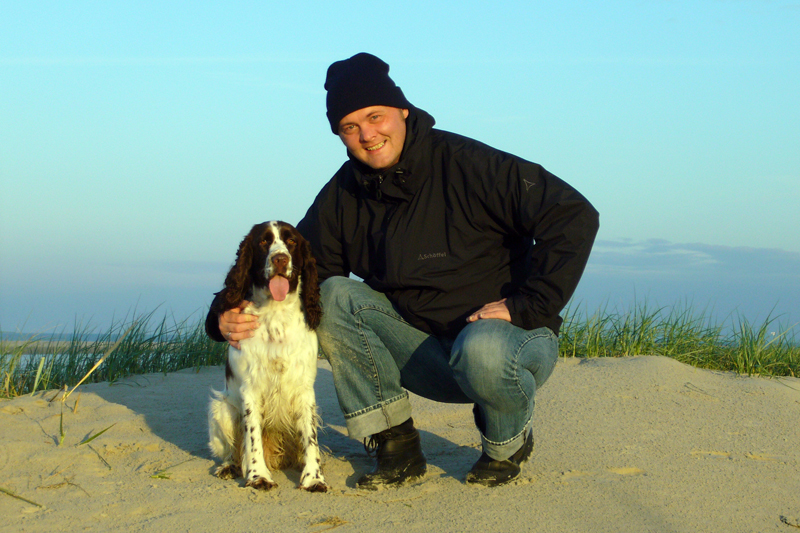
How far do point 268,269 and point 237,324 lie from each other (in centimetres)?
33

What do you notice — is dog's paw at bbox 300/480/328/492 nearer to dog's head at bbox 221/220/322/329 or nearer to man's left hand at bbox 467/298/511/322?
dog's head at bbox 221/220/322/329

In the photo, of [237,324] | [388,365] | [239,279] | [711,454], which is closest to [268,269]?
[239,279]

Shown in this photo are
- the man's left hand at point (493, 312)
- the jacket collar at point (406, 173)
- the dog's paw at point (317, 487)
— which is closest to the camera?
the man's left hand at point (493, 312)

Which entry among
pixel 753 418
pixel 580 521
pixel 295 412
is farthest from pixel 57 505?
pixel 753 418

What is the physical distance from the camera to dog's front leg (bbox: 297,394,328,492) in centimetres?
349

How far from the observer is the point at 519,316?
3.30m

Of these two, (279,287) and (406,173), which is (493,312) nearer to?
(406,173)

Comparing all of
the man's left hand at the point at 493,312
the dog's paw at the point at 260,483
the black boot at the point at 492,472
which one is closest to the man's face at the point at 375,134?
the man's left hand at the point at 493,312

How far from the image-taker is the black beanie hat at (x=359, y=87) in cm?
350

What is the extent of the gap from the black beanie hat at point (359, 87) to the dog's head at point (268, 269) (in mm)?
630

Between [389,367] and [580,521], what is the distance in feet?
3.98

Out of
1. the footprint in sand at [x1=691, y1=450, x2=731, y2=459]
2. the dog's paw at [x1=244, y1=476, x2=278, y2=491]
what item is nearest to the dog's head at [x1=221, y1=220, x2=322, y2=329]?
the dog's paw at [x1=244, y1=476, x2=278, y2=491]

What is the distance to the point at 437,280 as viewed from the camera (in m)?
3.47

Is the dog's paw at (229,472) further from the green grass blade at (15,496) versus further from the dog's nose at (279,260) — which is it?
the dog's nose at (279,260)
